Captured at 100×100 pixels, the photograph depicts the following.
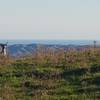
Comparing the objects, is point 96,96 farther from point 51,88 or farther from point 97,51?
point 97,51

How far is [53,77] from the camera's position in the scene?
16.6 m

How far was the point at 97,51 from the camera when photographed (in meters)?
22.1

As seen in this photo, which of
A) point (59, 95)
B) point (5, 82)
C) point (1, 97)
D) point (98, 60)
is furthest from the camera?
point (98, 60)

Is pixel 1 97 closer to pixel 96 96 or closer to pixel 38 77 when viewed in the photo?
pixel 96 96

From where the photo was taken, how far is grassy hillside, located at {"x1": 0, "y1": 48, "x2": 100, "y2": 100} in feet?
44.9

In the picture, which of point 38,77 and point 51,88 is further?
point 38,77

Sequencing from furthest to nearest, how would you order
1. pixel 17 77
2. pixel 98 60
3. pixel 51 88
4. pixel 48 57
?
1. pixel 48 57
2. pixel 98 60
3. pixel 17 77
4. pixel 51 88

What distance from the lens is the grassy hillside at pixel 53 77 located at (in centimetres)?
1370

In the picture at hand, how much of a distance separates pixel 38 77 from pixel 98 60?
390 cm

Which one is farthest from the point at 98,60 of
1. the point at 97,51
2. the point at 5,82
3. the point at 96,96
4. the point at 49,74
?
the point at 96,96

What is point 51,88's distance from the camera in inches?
584

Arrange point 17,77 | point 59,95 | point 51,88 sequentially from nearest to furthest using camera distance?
point 59,95
point 51,88
point 17,77

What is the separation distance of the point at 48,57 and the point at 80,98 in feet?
28.7

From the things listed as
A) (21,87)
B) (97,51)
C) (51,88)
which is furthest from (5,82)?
(97,51)
